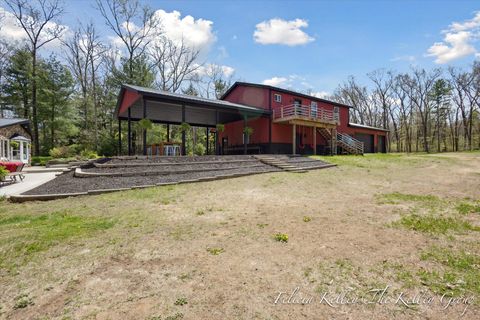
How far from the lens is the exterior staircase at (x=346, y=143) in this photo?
899 inches

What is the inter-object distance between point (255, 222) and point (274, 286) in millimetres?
2282

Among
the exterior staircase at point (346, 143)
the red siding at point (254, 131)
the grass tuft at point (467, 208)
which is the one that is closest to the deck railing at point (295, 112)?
the red siding at point (254, 131)

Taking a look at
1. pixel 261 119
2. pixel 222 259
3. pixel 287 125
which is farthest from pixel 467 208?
pixel 287 125

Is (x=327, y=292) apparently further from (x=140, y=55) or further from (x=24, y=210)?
(x=140, y=55)

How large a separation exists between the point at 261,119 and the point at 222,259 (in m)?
18.2

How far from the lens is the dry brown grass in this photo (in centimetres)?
239

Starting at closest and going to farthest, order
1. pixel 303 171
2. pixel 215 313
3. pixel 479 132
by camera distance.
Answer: pixel 215 313, pixel 303 171, pixel 479 132

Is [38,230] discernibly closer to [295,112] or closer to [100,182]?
[100,182]

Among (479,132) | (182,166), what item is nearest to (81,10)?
(182,166)

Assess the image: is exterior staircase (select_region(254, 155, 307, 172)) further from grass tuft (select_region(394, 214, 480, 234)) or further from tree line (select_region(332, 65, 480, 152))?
tree line (select_region(332, 65, 480, 152))

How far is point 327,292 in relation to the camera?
2639 millimetres

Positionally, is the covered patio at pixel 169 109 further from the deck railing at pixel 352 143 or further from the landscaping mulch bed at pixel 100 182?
the deck railing at pixel 352 143

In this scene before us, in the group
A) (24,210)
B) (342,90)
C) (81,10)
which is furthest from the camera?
(342,90)

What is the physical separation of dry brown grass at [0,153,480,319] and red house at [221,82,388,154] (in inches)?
535
